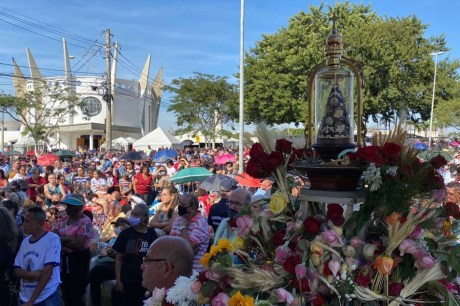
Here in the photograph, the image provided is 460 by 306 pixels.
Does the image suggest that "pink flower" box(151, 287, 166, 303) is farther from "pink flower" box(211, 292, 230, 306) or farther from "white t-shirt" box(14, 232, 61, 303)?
"white t-shirt" box(14, 232, 61, 303)

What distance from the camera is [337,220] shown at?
237 centimetres

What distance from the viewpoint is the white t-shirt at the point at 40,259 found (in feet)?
14.2

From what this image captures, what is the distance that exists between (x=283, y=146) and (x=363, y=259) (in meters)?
0.77

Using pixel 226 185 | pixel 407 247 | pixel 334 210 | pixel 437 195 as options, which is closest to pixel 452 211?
pixel 437 195

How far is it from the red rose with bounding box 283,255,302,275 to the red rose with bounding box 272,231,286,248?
18 cm

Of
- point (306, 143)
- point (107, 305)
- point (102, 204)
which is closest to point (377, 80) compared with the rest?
point (102, 204)

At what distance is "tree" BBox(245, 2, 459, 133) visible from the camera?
2853cm

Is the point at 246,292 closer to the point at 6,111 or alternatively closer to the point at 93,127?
the point at 6,111

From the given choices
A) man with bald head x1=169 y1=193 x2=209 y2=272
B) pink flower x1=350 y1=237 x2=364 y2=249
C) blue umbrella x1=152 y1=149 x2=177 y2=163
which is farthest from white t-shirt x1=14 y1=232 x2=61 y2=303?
blue umbrella x1=152 y1=149 x2=177 y2=163

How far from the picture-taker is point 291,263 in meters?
2.33

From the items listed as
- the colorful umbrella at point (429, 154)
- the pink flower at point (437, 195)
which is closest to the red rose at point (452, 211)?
the pink flower at point (437, 195)

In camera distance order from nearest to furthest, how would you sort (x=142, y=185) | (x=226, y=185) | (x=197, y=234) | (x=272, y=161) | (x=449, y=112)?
(x=272, y=161) → (x=197, y=234) → (x=226, y=185) → (x=142, y=185) → (x=449, y=112)

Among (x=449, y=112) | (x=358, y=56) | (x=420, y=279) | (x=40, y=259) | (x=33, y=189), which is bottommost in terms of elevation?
(x=33, y=189)

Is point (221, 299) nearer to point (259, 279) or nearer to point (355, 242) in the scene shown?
point (259, 279)
